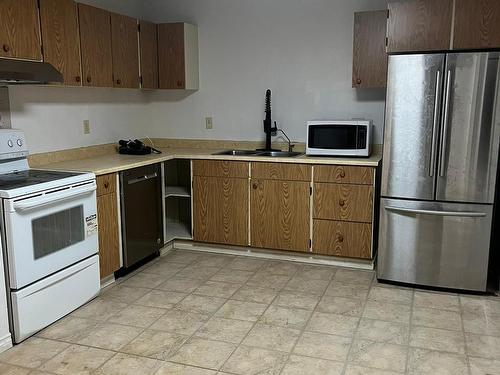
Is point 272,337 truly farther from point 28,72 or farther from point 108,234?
point 28,72

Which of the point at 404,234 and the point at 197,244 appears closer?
the point at 404,234

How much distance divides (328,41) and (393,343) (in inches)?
106

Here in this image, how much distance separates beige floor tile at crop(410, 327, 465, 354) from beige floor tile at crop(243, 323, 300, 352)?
682 mm

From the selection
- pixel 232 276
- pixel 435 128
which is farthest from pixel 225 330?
pixel 435 128

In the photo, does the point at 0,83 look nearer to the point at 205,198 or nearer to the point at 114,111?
the point at 114,111

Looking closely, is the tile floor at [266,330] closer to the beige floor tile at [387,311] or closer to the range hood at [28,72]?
the beige floor tile at [387,311]

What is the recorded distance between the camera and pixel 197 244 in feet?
Result: 14.8

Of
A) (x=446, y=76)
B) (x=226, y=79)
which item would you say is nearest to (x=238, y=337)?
(x=446, y=76)

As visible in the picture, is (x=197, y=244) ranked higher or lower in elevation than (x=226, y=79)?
lower

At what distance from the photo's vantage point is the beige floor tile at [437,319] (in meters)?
2.98

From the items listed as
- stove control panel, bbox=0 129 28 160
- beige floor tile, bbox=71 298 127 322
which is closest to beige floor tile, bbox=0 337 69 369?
beige floor tile, bbox=71 298 127 322

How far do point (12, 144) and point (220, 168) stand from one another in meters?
1.67

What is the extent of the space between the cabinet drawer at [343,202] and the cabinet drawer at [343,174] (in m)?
0.04

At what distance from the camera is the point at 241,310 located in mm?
3207
